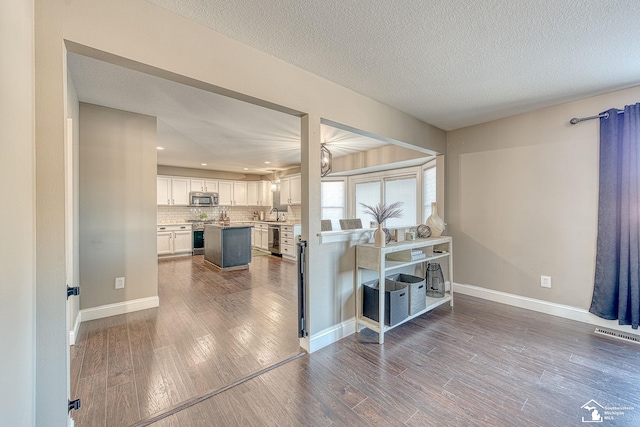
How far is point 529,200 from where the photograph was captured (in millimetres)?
3248

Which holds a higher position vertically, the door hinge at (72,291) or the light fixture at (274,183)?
the light fixture at (274,183)

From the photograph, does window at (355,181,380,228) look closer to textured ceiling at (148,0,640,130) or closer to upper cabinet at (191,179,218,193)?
textured ceiling at (148,0,640,130)

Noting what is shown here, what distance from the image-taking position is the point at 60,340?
129 centimetres

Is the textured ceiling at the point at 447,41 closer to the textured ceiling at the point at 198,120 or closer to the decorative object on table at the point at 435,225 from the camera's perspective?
the textured ceiling at the point at 198,120

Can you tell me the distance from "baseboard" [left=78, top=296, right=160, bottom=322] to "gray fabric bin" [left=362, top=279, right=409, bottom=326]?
2707 mm

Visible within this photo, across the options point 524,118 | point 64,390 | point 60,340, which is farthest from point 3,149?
point 524,118

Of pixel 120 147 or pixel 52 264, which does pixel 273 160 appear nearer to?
pixel 120 147

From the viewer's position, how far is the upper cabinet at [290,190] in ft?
22.7

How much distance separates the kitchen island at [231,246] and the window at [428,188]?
11.7 feet

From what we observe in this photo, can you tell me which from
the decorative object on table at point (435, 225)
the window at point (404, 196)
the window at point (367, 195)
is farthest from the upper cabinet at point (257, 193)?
the decorative object on table at point (435, 225)

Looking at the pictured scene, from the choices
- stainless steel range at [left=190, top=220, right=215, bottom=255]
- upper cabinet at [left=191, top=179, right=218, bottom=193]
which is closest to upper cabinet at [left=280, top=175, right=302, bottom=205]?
upper cabinet at [left=191, top=179, right=218, bottom=193]

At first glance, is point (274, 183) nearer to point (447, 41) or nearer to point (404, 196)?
point (404, 196)

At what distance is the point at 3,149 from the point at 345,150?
478 centimetres

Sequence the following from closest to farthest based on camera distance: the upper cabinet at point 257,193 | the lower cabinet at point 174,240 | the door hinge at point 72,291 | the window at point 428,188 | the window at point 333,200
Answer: the door hinge at point 72,291, the window at point 428,188, the lower cabinet at point 174,240, the window at point 333,200, the upper cabinet at point 257,193
